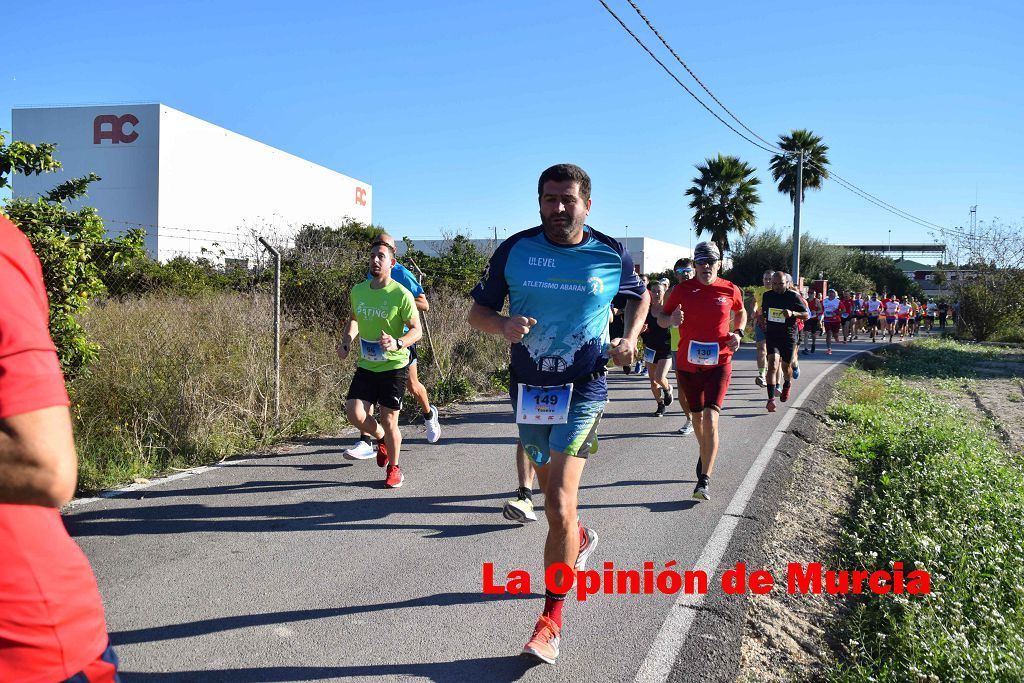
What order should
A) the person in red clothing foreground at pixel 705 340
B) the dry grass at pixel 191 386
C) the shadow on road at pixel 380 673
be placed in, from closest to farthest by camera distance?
the shadow on road at pixel 380 673 < the person in red clothing foreground at pixel 705 340 < the dry grass at pixel 191 386

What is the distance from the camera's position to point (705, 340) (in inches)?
260

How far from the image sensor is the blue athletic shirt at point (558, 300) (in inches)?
143

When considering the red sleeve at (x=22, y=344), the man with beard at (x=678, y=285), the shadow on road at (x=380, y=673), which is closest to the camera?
the red sleeve at (x=22, y=344)

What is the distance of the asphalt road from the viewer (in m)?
3.40

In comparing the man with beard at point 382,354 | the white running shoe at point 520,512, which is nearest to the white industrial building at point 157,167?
the man with beard at point 382,354

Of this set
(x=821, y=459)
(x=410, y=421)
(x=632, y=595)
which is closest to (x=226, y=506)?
(x=632, y=595)

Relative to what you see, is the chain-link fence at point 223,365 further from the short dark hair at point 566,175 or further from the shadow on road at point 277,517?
the short dark hair at point 566,175

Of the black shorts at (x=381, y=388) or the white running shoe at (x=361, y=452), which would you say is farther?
the white running shoe at (x=361, y=452)

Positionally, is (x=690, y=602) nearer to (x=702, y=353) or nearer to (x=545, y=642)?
(x=545, y=642)

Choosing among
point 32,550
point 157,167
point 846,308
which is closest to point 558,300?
point 32,550

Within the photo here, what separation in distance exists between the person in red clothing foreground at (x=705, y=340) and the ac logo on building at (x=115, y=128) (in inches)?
1579

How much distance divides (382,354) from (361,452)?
1109 millimetres

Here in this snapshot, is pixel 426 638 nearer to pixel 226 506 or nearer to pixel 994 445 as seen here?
pixel 226 506

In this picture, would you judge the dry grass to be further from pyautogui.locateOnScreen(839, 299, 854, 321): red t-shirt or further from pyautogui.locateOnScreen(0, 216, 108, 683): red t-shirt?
pyautogui.locateOnScreen(839, 299, 854, 321): red t-shirt
